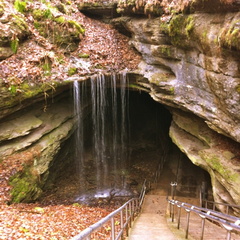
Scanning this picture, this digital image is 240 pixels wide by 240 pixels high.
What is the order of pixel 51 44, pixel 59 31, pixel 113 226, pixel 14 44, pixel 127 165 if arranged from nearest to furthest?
pixel 113 226, pixel 14 44, pixel 51 44, pixel 59 31, pixel 127 165

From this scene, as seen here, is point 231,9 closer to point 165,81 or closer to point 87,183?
point 165,81

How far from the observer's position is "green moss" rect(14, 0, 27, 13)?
12305mm

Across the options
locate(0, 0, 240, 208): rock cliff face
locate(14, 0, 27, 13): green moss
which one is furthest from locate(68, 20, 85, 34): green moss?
A: locate(14, 0, 27, 13): green moss

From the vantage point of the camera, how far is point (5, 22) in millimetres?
10781

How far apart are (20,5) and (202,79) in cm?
1041

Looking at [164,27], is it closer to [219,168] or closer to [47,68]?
[47,68]

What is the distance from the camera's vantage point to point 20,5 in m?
12.4

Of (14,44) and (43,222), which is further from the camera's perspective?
(14,44)

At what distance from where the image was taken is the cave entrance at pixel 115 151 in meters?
13.2

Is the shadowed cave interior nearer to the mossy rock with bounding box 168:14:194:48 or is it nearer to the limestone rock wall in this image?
the limestone rock wall

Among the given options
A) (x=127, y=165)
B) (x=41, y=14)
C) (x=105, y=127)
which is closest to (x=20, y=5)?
(x=41, y=14)

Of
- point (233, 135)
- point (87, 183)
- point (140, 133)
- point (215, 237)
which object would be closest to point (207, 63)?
point (233, 135)

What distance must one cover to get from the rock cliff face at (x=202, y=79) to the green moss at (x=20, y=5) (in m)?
6.05

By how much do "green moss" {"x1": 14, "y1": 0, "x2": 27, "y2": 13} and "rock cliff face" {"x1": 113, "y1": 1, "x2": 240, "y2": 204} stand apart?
6.05m
